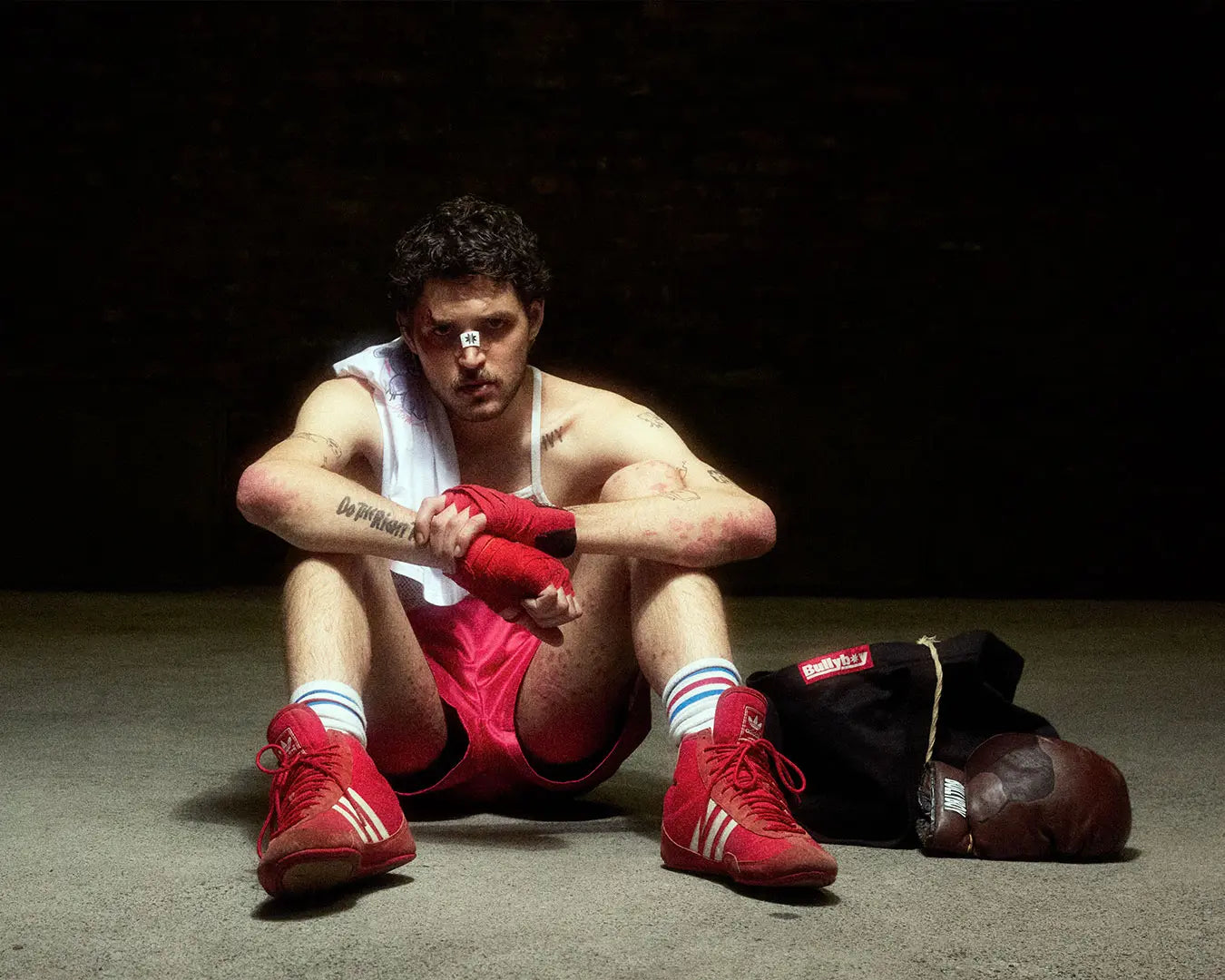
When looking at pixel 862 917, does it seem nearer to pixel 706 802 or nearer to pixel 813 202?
pixel 706 802

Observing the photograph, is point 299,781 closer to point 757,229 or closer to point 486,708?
point 486,708

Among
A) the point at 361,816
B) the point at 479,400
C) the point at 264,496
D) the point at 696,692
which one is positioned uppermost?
the point at 479,400

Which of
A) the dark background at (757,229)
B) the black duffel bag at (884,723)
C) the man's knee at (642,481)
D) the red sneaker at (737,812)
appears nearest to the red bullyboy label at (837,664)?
the black duffel bag at (884,723)

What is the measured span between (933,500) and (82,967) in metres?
4.67

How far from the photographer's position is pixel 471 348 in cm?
202

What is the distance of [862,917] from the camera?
1.54m

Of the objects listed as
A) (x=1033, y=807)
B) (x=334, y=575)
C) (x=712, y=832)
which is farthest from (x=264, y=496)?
(x=1033, y=807)

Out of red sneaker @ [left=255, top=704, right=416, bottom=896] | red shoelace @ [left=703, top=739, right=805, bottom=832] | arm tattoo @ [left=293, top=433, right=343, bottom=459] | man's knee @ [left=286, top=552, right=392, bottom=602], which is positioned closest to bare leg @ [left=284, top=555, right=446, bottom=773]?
man's knee @ [left=286, top=552, right=392, bottom=602]

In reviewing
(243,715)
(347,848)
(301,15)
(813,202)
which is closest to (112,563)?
(301,15)

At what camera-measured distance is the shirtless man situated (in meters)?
1.67

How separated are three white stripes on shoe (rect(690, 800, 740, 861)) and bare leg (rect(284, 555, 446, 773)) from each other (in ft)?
1.61

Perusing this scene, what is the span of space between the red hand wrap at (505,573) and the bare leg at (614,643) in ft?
0.53

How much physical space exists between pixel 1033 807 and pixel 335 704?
0.97 m

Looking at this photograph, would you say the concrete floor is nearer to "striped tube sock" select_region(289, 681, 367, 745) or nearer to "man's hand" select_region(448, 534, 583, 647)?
"striped tube sock" select_region(289, 681, 367, 745)
